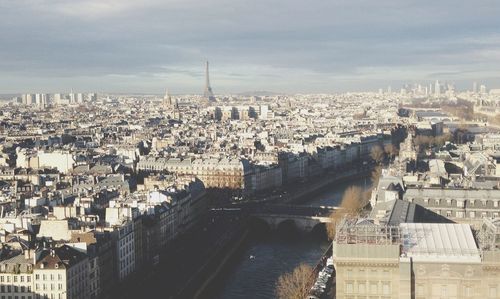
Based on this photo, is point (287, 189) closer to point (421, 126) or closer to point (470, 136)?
point (470, 136)

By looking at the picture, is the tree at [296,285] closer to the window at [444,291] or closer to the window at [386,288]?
the window at [386,288]

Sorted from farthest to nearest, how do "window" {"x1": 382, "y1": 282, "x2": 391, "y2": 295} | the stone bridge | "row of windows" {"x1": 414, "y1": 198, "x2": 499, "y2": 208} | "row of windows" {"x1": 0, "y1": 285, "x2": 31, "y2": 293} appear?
the stone bridge
"row of windows" {"x1": 414, "y1": 198, "x2": 499, "y2": 208}
"row of windows" {"x1": 0, "y1": 285, "x2": 31, "y2": 293}
"window" {"x1": 382, "y1": 282, "x2": 391, "y2": 295}

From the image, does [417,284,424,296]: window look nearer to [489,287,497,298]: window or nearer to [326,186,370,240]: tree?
[489,287,497,298]: window

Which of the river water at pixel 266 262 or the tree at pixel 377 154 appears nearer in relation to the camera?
the river water at pixel 266 262

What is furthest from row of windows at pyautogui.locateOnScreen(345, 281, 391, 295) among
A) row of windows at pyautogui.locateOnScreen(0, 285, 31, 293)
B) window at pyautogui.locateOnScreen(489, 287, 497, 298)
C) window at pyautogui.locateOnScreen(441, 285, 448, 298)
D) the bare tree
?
the bare tree

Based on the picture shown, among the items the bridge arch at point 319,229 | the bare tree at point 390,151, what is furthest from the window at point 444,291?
the bare tree at point 390,151

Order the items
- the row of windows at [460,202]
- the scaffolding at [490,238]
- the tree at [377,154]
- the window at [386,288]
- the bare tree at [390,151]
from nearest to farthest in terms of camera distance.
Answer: the scaffolding at [490,238] → the window at [386,288] → the row of windows at [460,202] → the tree at [377,154] → the bare tree at [390,151]

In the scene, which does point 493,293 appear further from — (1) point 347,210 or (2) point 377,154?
(2) point 377,154
